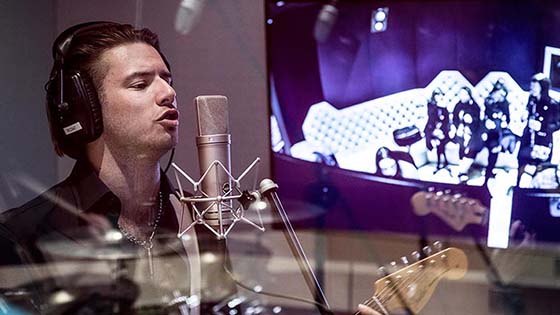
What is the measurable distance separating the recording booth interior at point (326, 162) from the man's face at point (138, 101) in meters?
0.02

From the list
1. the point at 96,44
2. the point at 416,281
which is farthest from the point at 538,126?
the point at 96,44

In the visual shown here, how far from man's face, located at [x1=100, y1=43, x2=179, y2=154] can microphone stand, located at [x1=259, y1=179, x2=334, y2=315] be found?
0.51 feet

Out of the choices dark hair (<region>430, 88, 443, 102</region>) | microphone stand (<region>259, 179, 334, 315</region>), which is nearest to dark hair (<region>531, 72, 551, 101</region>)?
dark hair (<region>430, 88, 443, 102</region>)

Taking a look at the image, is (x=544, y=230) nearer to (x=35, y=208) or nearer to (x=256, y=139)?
(x=256, y=139)

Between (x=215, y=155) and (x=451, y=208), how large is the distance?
35cm

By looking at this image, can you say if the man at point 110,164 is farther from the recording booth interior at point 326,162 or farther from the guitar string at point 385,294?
the guitar string at point 385,294

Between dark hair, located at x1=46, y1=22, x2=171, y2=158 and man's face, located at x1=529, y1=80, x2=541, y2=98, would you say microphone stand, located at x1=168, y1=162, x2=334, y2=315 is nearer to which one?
dark hair, located at x1=46, y1=22, x2=171, y2=158

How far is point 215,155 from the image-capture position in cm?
98

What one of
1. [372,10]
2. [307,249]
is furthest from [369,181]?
[372,10]

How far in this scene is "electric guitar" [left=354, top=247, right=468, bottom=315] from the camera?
38.2 inches

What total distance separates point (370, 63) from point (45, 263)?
0.56 m

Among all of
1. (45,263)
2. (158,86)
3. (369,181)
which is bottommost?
(45,263)

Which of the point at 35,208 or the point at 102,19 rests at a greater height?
the point at 102,19

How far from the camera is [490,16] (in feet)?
3.19
